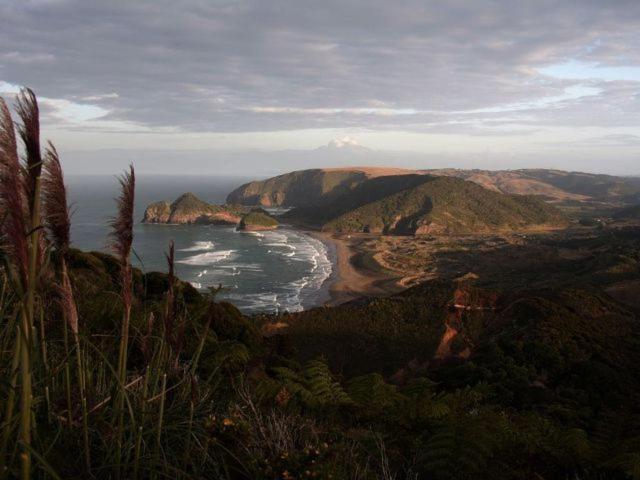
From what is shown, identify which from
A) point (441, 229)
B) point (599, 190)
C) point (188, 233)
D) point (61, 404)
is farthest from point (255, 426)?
point (599, 190)

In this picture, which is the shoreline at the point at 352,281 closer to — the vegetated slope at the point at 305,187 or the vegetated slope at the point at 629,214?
the vegetated slope at the point at 629,214

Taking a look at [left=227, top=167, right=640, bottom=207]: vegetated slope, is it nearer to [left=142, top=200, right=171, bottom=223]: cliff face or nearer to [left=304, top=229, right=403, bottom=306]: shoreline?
[left=142, top=200, right=171, bottom=223]: cliff face

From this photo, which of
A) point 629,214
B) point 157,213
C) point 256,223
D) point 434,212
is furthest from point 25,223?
point 629,214

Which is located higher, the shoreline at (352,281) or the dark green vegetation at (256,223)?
the dark green vegetation at (256,223)

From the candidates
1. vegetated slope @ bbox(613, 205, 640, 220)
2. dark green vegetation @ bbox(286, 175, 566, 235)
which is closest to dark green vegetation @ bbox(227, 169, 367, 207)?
dark green vegetation @ bbox(286, 175, 566, 235)

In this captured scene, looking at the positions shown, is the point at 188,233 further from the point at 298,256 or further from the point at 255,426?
the point at 255,426

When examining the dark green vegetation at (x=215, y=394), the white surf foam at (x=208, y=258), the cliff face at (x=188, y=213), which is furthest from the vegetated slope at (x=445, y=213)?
the dark green vegetation at (x=215, y=394)
